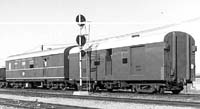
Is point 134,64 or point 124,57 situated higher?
point 124,57

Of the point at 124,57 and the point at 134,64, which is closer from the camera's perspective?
the point at 134,64

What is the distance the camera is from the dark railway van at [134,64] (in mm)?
19625

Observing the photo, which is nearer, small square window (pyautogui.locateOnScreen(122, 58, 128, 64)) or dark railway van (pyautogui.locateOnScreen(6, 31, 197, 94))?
dark railway van (pyautogui.locateOnScreen(6, 31, 197, 94))

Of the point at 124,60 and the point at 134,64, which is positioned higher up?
the point at 124,60

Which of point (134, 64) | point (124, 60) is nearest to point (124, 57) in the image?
point (124, 60)

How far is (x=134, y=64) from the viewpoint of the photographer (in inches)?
826

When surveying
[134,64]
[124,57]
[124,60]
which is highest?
[124,57]

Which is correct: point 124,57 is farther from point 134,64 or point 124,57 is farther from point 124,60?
point 134,64

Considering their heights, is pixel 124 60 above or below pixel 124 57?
below

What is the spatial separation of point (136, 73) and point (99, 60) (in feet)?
13.1

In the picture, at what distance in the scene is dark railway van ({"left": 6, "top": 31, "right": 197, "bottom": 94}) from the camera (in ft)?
64.4

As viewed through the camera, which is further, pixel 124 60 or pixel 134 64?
pixel 124 60

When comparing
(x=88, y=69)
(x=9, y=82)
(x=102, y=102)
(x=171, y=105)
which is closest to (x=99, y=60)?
(x=88, y=69)

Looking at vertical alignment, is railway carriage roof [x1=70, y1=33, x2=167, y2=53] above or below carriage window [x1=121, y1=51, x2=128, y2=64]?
above
